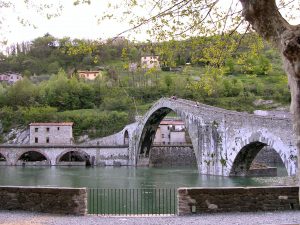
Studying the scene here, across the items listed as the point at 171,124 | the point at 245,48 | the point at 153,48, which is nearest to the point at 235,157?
the point at 245,48

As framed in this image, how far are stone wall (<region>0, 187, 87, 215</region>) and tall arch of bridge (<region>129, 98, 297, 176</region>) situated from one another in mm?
16785

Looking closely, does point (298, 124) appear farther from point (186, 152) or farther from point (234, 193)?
point (186, 152)

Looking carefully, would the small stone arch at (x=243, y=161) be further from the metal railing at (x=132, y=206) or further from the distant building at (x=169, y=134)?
the distant building at (x=169, y=134)

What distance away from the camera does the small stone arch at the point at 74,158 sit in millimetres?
62062

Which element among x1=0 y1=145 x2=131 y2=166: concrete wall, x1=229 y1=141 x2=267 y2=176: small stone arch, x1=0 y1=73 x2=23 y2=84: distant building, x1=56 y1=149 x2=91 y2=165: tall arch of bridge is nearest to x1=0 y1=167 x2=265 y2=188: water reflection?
x1=229 y1=141 x2=267 y2=176: small stone arch

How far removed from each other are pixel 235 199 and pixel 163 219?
2.16 m

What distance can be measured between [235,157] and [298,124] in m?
27.3

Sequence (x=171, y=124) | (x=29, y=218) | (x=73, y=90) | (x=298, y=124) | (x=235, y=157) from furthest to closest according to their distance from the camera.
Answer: (x=73, y=90), (x=171, y=124), (x=235, y=157), (x=29, y=218), (x=298, y=124)

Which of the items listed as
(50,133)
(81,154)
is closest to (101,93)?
(50,133)

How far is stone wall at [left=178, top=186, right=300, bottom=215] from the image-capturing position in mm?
12961

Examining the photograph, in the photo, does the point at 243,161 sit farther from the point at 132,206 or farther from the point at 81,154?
the point at 81,154

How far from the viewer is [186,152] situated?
61656 millimetres

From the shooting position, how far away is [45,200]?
43.9 ft

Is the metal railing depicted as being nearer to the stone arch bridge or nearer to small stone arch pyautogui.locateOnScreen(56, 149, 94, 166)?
the stone arch bridge
